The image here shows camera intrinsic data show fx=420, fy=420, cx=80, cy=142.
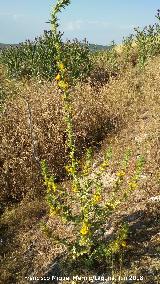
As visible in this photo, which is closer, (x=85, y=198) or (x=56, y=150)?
(x=85, y=198)

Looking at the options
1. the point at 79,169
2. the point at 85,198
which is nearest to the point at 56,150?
the point at 79,169

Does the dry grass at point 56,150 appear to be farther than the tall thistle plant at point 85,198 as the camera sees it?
Yes

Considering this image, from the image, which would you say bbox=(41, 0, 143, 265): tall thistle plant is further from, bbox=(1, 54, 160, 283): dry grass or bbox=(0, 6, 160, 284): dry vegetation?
bbox=(1, 54, 160, 283): dry grass

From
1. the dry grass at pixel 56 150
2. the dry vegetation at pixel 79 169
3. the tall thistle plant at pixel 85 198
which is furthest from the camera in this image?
the dry grass at pixel 56 150

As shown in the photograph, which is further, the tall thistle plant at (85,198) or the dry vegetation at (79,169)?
the dry vegetation at (79,169)

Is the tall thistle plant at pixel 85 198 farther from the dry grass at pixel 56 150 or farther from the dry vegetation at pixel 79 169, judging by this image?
the dry grass at pixel 56 150

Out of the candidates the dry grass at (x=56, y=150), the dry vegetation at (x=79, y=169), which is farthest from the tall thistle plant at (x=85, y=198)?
the dry grass at (x=56, y=150)

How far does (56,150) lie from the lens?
834cm

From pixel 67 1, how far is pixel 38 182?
4.06 metres

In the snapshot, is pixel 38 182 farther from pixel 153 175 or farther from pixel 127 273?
pixel 127 273

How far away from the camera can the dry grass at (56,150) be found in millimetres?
6074

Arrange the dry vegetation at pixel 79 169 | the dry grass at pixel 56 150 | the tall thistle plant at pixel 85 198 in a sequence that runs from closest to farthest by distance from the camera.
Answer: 1. the tall thistle plant at pixel 85 198
2. the dry vegetation at pixel 79 169
3. the dry grass at pixel 56 150

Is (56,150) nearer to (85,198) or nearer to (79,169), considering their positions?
(79,169)

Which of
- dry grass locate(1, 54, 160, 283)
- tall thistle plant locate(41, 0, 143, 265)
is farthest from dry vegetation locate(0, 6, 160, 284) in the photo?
tall thistle plant locate(41, 0, 143, 265)
